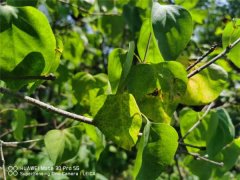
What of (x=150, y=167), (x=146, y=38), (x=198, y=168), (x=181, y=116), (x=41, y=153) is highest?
(x=146, y=38)

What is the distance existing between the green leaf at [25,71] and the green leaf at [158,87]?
0.53 ft

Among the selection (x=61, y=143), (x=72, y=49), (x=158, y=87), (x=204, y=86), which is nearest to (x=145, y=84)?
(x=158, y=87)

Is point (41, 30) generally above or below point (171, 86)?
above

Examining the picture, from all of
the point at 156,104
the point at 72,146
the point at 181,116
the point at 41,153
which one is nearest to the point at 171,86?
the point at 156,104

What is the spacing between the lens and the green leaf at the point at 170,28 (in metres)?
0.56

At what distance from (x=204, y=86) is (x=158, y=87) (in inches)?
5.3

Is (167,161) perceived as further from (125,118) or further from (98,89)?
(98,89)

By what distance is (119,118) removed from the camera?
60 centimetres

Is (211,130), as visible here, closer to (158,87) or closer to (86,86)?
(158,87)

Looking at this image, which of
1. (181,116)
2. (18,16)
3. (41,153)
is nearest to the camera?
(18,16)

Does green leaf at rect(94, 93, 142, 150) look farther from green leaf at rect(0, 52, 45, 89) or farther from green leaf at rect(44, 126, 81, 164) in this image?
green leaf at rect(44, 126, 81, 164)

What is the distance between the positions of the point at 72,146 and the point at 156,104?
0.46 m

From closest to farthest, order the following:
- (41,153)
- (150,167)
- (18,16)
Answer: (18,16) < (150,167) < (41,153)

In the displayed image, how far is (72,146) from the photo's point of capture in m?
1.07
